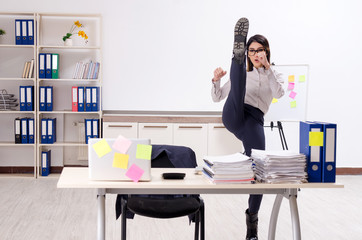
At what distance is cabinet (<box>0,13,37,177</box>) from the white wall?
11.4 inches

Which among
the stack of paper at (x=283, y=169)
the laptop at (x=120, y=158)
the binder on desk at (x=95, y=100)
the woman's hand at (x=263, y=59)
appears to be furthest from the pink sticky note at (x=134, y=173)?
the binder on desk at (x=95, y=100)

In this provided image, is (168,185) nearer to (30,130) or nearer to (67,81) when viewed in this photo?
(30,130)

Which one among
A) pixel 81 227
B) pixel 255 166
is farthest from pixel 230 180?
pixel 81 227

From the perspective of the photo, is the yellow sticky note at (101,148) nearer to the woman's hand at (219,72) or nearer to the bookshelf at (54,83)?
the woman's hand at (219,72)

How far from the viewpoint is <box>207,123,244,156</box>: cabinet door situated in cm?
523

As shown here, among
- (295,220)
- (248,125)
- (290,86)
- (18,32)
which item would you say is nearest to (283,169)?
(295,220)

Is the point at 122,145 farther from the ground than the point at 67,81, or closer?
closer

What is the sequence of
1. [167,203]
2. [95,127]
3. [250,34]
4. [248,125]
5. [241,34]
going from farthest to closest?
[250,34] → [95,127] → [248,125] → [167,203] → [241,34]

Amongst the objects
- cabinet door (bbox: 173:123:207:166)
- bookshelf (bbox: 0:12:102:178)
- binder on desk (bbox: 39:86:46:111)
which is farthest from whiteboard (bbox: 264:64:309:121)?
binder on desk (bbox: 39:86:46:111)

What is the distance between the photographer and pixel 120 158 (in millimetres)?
1888

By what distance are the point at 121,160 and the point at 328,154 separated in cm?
98

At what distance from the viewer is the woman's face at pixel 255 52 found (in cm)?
273

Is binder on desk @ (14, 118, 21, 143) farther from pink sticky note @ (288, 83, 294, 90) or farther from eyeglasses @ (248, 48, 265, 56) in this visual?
eyeglasses @ (248, 48, 265, 56)

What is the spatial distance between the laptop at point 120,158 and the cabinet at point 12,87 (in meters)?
3.77
